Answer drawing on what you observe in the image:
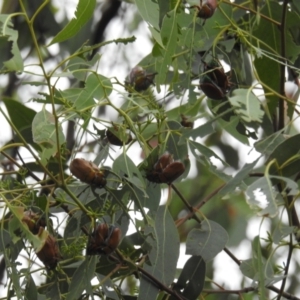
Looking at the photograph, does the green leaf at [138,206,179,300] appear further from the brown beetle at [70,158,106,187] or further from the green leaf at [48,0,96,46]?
the green leaf at [48,0,96,46]

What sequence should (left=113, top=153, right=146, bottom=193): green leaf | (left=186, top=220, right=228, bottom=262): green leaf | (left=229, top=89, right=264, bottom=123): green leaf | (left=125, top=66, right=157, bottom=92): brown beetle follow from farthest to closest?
(left=125, top=66, right=157, bottom=92): brown beetle
(left=186, top=220, right=228, bottom=262): green leaf
(left=113, top=153, right=146, bottom=193): green leaf
(left=229, top=89, right=264, bottom=123): green leaf

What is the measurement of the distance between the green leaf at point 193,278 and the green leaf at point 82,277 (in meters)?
0.16

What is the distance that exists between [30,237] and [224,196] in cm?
24

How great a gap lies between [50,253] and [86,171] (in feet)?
0.36

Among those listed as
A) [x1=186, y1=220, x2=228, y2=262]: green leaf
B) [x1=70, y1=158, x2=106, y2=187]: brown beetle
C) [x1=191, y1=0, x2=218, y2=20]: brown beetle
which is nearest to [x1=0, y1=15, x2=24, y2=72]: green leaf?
[x1=70, y1=158, x2=106, y2=187]: brown beetle

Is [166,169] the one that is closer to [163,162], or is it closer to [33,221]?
[163,162]

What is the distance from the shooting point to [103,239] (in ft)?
3.10

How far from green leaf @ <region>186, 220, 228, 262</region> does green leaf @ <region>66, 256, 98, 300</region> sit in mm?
166

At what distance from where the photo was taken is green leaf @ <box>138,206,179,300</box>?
1057mm

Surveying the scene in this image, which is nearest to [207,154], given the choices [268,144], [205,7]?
[268,144]

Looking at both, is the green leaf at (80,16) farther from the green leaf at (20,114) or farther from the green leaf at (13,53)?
the green leaf at (20,114)

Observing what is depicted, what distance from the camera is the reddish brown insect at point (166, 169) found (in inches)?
38.9

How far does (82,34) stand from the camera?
6.49 feet

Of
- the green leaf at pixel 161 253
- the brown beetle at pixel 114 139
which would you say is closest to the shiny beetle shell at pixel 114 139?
the brown beetle at pixel 114 139
